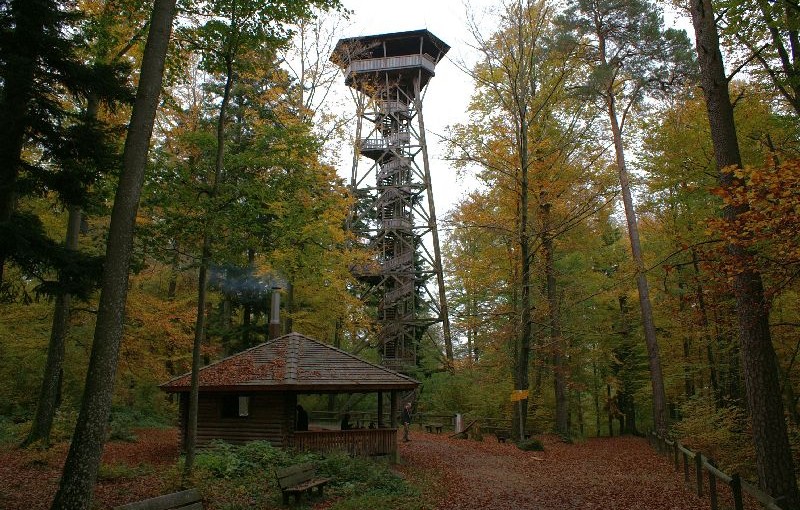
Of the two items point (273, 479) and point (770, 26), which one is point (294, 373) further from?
point (770, 26)

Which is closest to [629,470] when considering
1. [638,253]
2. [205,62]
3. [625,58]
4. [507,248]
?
[638,253]

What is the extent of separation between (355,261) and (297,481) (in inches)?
551

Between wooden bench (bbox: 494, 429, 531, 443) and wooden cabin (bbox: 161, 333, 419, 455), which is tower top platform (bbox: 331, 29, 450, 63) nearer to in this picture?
wooden bench (bbox: 494, 429, 531, 443)

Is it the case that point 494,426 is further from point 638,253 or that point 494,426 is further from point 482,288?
point 638,253

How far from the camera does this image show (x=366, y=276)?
102 feet

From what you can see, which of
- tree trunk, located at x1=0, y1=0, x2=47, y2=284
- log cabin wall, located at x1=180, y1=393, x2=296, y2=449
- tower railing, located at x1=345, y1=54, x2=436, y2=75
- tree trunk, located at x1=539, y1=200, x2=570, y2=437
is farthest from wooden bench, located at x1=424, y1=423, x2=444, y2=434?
tower railing, located at x1=345, y1=54, x2=436, y2=75

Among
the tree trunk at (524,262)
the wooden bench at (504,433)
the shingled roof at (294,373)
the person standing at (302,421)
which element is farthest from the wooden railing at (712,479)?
the person standing at (302,421)

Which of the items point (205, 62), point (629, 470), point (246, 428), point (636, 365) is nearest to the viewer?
point (205, 62)

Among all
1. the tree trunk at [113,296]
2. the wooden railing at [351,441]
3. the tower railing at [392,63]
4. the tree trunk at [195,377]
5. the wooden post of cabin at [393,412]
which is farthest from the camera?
the tower railing at [392,63]

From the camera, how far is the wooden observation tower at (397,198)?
3041 centimetres

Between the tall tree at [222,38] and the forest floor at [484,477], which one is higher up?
the tall tree at [222,38]

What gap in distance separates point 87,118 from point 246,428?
8.69 meters

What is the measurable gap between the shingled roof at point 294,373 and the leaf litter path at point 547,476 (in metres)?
2.40

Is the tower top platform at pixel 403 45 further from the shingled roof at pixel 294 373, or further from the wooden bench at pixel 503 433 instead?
the wooden bench at pixel 503 433
